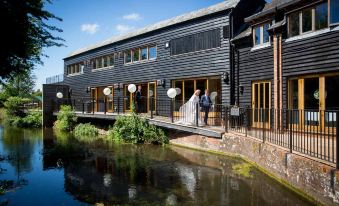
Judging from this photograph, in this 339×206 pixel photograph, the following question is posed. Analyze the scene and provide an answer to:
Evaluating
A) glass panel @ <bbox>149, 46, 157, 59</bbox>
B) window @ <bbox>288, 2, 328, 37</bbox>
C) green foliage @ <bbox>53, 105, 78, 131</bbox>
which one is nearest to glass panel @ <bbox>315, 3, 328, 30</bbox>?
window @ <bbox>288, 2, 328, 37</bbox>

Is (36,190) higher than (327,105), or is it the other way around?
(327,105)

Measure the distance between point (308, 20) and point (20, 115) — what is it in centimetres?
3034

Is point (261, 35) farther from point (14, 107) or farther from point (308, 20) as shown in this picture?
point (14, 107)

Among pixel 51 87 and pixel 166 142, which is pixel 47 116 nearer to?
pixel 51 87

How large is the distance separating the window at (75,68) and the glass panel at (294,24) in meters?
19.9

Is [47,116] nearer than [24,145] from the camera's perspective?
No

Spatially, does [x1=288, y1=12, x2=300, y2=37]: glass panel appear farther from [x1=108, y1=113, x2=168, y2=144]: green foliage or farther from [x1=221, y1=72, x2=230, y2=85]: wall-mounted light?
[x1=108, y1=113, x2=168, y2=144]: green foliage

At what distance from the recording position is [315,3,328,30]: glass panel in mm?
10844

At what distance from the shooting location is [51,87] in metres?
26.9

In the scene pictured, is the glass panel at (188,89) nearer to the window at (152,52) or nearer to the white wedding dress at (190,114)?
the white wedding dress at (190,114)

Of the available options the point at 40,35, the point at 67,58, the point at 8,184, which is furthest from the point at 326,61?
the point at 67,58

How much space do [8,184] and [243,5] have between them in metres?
13.6

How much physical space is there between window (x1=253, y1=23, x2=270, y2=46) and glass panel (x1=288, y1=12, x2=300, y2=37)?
121 cm

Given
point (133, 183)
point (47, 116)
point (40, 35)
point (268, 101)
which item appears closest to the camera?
point (40, 35)
